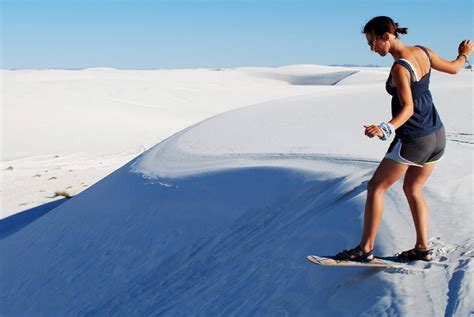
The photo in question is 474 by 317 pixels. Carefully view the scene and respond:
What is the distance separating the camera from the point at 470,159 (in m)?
5.63

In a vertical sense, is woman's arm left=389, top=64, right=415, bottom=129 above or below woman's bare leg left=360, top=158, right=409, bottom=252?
above

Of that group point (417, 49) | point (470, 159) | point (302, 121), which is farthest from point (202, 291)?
point (302, 121)

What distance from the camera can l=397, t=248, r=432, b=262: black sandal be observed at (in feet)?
12.3

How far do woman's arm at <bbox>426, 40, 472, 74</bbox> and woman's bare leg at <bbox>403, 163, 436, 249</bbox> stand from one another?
0.59m

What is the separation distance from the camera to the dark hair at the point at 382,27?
3.54 metres

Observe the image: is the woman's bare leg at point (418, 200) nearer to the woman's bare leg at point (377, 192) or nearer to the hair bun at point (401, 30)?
the woman's bare leg at point (377, 192)

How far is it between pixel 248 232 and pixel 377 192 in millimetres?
1603

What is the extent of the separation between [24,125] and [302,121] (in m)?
15.8

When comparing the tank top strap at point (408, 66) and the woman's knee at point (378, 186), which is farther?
the woman's knee at point (378, 186)

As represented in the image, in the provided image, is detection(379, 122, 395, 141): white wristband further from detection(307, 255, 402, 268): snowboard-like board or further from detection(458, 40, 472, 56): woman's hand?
detection(458, 40, 472, 56): woman's hand

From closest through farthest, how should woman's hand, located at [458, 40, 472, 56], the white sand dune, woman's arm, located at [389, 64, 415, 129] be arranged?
1. woman's arm, located at [389, 64, 415, 129]
2. the white sand dune
3. woman's hand, located at [458, 40, 472, 56]

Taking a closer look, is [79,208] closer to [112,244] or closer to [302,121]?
[112,244]

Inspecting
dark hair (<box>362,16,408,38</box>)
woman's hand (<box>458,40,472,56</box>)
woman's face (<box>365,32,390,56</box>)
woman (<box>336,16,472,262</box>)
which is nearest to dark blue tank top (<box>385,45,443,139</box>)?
woman (<box>336,16,472,262</box>)

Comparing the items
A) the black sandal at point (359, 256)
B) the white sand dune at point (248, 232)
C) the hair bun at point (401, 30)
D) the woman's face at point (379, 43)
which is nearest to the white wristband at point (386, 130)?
the woman's face at point (379, 43)
